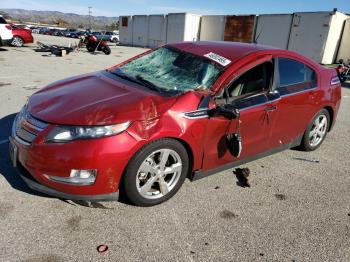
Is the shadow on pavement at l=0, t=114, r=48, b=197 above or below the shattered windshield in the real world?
below

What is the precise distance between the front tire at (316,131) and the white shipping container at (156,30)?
3074cm

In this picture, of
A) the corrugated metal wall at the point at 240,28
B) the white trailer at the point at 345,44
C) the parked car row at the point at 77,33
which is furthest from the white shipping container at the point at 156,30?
the white trailer at the point at 345,44

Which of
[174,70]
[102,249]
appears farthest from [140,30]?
[102,249]

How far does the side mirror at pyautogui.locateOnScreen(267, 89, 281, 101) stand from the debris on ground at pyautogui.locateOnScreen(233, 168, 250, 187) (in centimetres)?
92

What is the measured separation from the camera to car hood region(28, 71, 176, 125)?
2898 mm

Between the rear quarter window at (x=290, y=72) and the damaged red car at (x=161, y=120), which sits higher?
the rear quarter window at (x=290, y=72)

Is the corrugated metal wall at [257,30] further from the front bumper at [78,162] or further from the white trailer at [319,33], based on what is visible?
the front bumper at [78,162]

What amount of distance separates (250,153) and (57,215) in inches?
85.8

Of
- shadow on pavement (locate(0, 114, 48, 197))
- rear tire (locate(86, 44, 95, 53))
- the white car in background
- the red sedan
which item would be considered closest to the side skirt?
shadow on pavement (locate(0, 114, 48, 197))

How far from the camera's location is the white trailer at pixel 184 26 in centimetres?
3188

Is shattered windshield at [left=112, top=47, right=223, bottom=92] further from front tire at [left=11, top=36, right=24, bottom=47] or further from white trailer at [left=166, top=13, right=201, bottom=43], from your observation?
white trailer at [left=166, top=13, right=201, bottom=43]

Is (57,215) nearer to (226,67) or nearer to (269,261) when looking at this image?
(269,261)

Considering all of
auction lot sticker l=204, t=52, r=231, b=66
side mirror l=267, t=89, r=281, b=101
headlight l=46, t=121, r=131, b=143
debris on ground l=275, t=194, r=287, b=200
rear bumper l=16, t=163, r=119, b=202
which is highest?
auction lot sticker l=204, t=52, r=231, b=66

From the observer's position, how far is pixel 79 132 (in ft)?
9.16
